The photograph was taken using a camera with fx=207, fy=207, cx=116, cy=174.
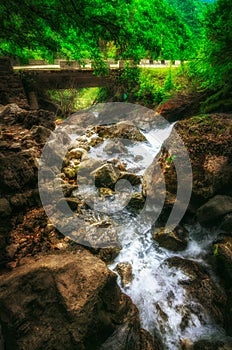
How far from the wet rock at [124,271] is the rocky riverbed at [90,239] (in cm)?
2

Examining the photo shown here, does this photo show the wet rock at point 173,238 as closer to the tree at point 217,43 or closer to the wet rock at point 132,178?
the wet rock at point 132,178

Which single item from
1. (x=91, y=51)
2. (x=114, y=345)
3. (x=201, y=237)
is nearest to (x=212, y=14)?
(x=91, y=51)

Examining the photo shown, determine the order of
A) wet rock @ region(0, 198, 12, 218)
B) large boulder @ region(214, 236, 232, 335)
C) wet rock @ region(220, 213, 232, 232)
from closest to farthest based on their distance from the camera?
large boulder @ region(214, 236, 232, 335) < wet rock @ region(220, 213, 232, 232) < wet rock @ region(0, 198, 12, 218)

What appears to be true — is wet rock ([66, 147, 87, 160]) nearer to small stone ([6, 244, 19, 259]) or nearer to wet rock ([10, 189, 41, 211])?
wet rock ([10, 189, 41, 211])

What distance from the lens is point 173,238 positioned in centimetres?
505

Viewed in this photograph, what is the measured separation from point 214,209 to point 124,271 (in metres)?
2.53

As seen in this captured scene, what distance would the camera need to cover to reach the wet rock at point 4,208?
195 inches

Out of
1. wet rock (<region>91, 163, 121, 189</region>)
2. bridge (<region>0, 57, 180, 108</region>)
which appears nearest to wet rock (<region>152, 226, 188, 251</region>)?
wet rock (<region>91, 163, 121, 189</region>)

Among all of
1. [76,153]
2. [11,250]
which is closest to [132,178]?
[76,153]

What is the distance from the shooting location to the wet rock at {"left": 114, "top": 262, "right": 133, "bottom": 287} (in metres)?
4.48

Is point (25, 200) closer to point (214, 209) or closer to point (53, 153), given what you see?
point (53, 153)

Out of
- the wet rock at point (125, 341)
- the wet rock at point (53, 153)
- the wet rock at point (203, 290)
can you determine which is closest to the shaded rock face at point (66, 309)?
the wet rock at point (125, 341)

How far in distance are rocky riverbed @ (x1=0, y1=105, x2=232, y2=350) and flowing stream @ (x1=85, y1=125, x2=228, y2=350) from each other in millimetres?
78

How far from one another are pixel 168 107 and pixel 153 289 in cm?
1078
